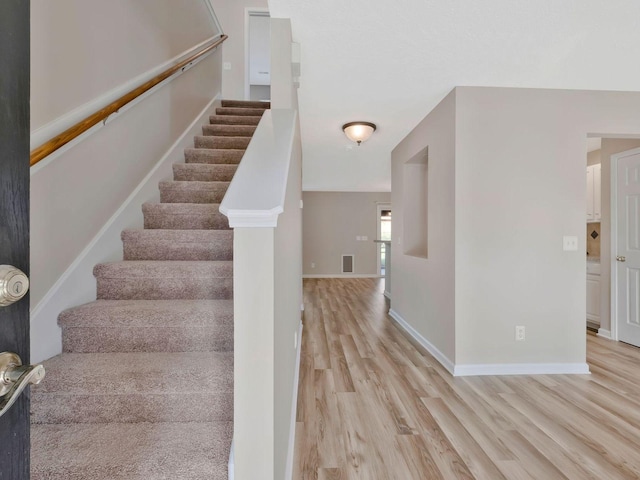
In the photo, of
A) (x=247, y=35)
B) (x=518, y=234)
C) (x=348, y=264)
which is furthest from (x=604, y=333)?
(x=247, y=35)

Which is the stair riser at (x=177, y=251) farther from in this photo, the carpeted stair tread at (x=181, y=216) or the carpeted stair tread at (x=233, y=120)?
the carpeted stair tread at (x=233, y=120)

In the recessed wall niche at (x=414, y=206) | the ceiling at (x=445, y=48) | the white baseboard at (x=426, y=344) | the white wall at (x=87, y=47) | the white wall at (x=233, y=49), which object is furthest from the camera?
the white wall at (x=233, y=49)

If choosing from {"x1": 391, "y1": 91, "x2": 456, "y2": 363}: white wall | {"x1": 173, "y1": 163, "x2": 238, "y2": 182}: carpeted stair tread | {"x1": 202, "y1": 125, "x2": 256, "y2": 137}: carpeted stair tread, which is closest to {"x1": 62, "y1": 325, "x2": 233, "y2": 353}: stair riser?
{"x1": 173, "y1": 163, "x2": 238, "y2": 182}: carpeted stair tread

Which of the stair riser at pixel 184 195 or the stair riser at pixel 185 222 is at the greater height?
the stair riser at pixel 184 195

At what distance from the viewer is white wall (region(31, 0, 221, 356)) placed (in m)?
1.34

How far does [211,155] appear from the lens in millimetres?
2734

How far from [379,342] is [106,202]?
266 cm

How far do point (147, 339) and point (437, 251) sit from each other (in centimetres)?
234

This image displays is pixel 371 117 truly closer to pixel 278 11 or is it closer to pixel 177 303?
pixel 278 11

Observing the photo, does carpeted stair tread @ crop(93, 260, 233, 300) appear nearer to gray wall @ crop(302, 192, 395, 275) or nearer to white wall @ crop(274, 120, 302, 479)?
white wall @ crop(274, 120, 302, 479)

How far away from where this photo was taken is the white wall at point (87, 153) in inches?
52.8

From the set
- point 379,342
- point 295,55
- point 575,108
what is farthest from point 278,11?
point 379,342

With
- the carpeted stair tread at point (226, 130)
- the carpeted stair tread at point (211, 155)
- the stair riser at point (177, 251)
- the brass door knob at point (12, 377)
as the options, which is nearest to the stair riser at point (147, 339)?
the stair riser at point (177, 251)

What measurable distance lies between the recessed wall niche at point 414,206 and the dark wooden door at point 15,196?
362cm
